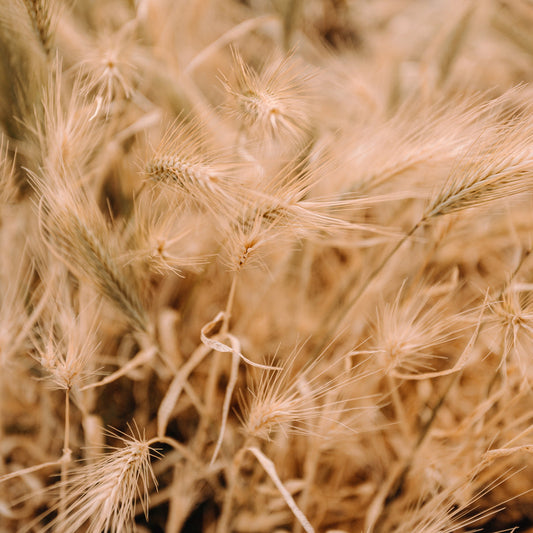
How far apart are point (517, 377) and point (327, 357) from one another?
0.27 meters

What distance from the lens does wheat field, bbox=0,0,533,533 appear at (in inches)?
16.6

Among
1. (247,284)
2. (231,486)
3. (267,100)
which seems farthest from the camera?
(247,284)

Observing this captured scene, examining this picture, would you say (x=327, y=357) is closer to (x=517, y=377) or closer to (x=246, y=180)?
(x=517, y=377)

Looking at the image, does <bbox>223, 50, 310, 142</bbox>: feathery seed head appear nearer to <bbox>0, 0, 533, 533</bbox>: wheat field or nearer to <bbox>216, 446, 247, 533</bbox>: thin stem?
<bbox>0, 0, 533, 533</bbox>: wheat field

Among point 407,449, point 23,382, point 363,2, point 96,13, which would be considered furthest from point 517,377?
point 363,2

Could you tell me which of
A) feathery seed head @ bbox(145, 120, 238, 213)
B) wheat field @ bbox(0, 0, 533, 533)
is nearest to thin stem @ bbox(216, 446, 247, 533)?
wheat field @ bbox(0, 0, 533, 533)

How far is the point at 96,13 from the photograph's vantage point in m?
0.73

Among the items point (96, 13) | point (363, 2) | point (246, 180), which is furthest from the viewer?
point (363, 2)

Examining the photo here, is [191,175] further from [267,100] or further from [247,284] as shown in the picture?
[247,284]

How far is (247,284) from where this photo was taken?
0.72m

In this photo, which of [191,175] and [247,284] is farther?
[247,284]

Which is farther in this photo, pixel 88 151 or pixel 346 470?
pixel 346 470

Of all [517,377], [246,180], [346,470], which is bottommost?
[346,470]

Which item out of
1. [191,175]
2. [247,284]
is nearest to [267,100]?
[191,175]
